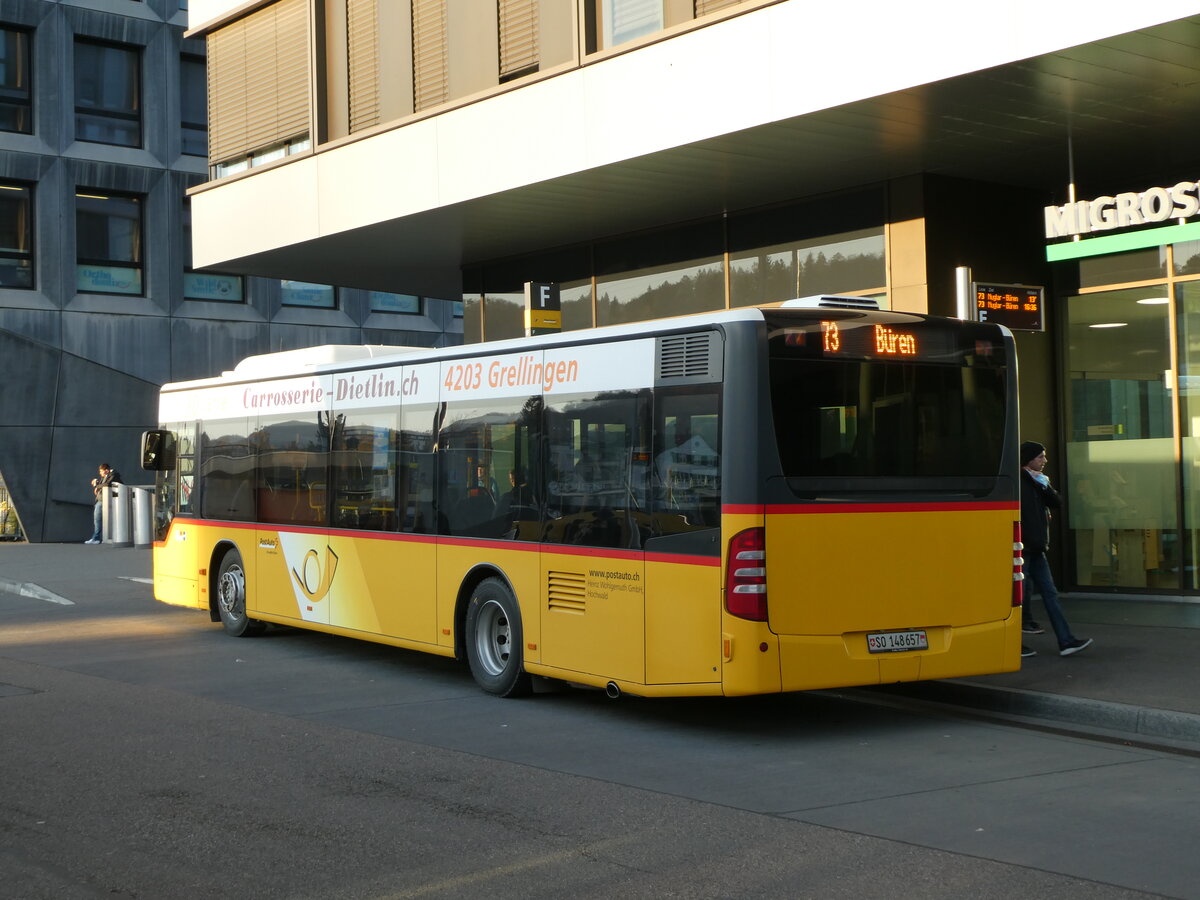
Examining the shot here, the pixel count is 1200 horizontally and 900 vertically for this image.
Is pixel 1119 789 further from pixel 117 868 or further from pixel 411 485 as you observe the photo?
pixel 411 485

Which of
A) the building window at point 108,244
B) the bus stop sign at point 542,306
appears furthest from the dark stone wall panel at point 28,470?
the bus stop sign at point 542,306

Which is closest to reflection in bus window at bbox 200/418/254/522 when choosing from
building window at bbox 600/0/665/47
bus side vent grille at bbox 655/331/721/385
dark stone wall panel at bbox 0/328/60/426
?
building window at bbox 600/0/665/47

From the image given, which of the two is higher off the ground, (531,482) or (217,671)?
(531,482)

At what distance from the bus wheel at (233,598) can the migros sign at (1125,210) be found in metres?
8.93

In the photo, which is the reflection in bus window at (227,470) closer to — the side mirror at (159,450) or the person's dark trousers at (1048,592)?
the side mirror at (159,450)

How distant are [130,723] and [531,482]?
130 inches

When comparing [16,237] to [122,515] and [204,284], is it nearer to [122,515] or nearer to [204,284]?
[204,284]

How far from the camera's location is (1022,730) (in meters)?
9.42

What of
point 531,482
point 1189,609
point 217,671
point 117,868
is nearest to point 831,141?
point 531,482

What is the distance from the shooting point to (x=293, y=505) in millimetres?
13930

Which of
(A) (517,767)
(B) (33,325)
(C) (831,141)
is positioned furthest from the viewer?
(B) (33,325)

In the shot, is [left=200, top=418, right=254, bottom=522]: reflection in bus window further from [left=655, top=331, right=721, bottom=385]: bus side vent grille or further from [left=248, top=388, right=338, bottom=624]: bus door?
[left=655, top=331, right=721, bottom=385]: bus side vent grille

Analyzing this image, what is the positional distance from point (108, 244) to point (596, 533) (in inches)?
1125

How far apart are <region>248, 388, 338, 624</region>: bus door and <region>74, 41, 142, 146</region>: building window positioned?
23.3 meters
